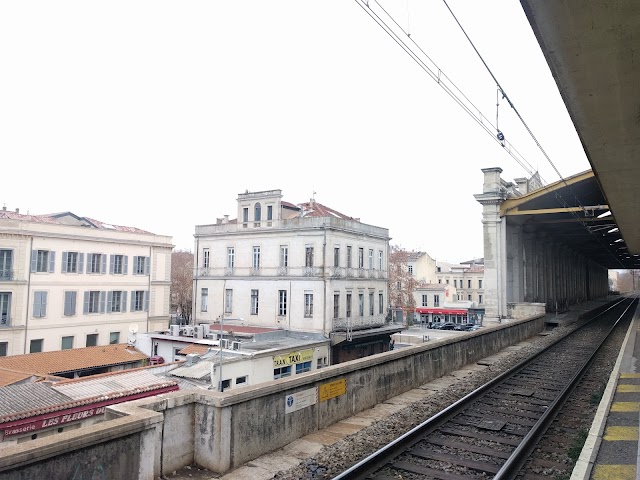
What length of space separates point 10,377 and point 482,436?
71.6ft

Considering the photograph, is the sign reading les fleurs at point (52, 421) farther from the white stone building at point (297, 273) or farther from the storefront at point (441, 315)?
the storefront at point (441, 315)

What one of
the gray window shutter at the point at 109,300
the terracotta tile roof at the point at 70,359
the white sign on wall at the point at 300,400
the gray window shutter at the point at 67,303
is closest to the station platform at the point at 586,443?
the white sign on wall at the point at 300,400

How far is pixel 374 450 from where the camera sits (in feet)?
21.8

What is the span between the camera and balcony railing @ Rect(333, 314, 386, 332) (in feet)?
119

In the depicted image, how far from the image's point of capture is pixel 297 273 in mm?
36812

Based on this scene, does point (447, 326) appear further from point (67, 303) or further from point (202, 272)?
point (67, 303)

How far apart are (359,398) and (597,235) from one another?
123ft

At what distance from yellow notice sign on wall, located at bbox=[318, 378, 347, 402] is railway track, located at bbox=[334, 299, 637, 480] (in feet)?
4.64

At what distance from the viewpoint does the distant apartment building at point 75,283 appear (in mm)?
30094

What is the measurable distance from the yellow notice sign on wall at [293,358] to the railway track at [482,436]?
17946 millimetres

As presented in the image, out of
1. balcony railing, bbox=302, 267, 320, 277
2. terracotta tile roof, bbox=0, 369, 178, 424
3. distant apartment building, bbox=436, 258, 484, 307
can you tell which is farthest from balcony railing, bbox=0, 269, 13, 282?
distant apartment building, bbox=436, 258, 484, 307

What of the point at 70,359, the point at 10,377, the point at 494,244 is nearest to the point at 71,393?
the point at 10,377

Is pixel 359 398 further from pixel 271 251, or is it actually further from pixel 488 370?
pixel 271 251

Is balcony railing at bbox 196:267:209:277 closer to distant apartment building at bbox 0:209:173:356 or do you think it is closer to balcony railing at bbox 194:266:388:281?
balcony railing at bbox 194:266:388:281
